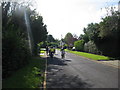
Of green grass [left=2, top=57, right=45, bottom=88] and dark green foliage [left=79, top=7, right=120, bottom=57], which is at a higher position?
dark green foliage [left=79, top=7, right=120, bottom=57]

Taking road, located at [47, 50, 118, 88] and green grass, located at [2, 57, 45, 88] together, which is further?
road, located at [47, 50, 118, 88]

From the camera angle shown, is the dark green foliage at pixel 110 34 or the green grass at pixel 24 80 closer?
the green grass at pixel 24 80

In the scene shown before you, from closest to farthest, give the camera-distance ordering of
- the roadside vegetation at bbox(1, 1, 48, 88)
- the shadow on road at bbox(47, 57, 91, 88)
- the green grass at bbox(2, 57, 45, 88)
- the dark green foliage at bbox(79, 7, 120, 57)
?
the green grass at bbox(2, 57, 45, 88)
the shadow on road at bbox(47, 57, 91, 88)
the roadside vegetation at bbox(1, 1, 48, 88)
the dark green foliage at bbox(79, 7, 120, 57)

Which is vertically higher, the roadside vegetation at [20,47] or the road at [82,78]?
the roadside vegetation at [20,47]

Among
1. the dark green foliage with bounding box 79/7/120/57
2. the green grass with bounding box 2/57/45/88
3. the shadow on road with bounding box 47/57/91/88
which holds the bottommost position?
the shadow on road with bounding box 47/57/91/88

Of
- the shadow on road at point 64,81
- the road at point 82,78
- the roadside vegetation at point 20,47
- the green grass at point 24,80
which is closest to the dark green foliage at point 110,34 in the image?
the roadside vegetation at point 20,47

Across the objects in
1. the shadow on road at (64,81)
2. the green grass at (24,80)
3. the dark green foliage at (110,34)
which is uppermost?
the dark green foliage at (110,34)

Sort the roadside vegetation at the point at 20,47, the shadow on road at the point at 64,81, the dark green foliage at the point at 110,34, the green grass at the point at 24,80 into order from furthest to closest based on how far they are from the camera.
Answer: the dark green foliage at the point at 110,34
the roadside vegetation at the point at 20,47
the shadow on road at the point at 64,81
the green grass at the point at 24,80

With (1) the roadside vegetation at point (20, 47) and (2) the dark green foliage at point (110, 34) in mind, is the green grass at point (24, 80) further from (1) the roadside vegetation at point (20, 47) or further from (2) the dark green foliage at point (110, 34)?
(2) the dark green foliage at point (110, 34)

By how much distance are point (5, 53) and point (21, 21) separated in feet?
45.6

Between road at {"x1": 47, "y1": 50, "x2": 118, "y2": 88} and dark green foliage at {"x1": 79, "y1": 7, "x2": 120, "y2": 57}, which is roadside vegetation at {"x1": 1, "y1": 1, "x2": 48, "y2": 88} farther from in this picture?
dark green foliage at {"x1": 79, "y1": 7, "x2": 120, "y2": 57}

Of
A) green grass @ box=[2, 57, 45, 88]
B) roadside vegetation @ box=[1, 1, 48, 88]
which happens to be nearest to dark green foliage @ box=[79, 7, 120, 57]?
roadside vegetation @ box=[1, 1, 48, 88]

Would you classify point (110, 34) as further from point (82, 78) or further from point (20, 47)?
point (82, 78)

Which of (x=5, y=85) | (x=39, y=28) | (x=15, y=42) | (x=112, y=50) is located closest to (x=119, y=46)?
(x=112, y=50)
